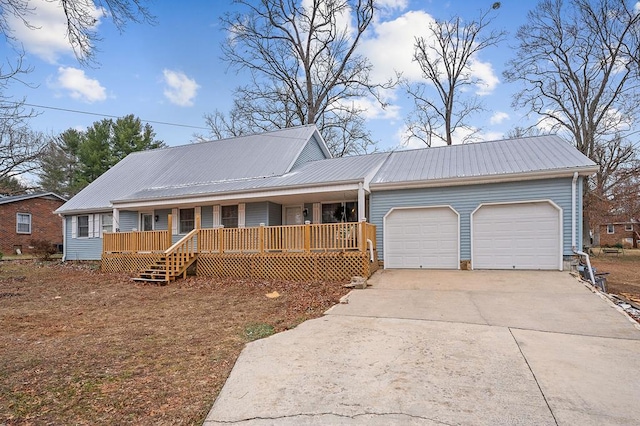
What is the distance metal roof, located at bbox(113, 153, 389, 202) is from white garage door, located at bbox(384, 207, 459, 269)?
2.02m

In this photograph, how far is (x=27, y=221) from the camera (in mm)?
23719

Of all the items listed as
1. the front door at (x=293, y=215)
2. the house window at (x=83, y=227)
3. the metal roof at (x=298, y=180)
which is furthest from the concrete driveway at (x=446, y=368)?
the house window at (x=83, y=227)

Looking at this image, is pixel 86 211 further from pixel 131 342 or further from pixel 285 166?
pixel 131 342

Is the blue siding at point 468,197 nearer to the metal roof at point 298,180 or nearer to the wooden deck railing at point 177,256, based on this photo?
the metal roof at point 298,180

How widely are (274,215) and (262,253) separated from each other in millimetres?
2986

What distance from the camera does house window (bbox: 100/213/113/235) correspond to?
17.0 m

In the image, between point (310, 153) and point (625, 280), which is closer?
point (625, 280)

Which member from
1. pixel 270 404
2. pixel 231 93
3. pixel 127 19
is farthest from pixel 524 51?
pixel 270 404

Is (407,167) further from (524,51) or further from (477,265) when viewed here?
(524,51)

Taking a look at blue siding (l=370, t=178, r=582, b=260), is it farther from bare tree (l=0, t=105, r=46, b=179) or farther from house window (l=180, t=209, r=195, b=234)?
bare tree (l=0, t=105, r=46, b=179)

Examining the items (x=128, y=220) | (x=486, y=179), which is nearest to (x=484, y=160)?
(x=486, y=179)

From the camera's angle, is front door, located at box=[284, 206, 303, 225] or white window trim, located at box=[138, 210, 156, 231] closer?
front door, located at box=[284, 206, 303, 225]

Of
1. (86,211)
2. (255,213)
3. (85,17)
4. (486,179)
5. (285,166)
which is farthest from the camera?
(86,211)

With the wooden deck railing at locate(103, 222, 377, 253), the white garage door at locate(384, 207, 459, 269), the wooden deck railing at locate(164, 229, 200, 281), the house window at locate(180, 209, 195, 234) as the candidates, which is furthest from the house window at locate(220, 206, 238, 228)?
the white garage door at locate(384, 207, 459, 269)
